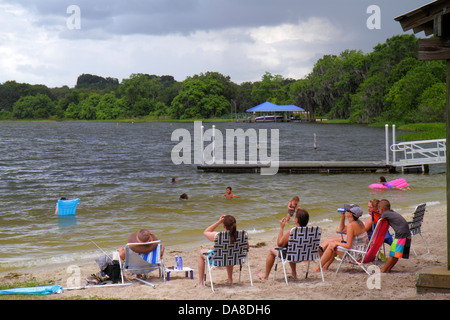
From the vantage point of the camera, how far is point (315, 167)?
93.5ft

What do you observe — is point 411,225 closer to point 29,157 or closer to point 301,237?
point 301,237

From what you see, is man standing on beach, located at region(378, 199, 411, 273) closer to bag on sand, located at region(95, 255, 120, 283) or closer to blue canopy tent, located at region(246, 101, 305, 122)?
bag on sand, located at region(95, 255, 120, 283)

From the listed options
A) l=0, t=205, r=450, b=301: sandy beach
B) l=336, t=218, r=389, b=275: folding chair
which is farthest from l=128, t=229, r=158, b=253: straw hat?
l=336, t=218, r=389, b=275: folding chair

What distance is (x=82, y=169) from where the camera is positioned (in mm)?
37250

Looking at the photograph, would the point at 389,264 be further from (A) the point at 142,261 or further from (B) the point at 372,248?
(A) the point at 142,261

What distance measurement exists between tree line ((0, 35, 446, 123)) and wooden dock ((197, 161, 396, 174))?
4106 cm

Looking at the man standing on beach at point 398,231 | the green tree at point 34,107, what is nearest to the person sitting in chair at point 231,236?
the man standing on beach at point 398,231

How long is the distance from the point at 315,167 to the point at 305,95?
111445 mm

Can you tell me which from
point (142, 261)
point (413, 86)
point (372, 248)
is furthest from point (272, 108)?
point (142, 261)

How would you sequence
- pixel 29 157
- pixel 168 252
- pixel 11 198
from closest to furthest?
pixel 168 252 < pixel 11 198 < pixel 29 157

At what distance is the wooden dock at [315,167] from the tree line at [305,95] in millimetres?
41064
